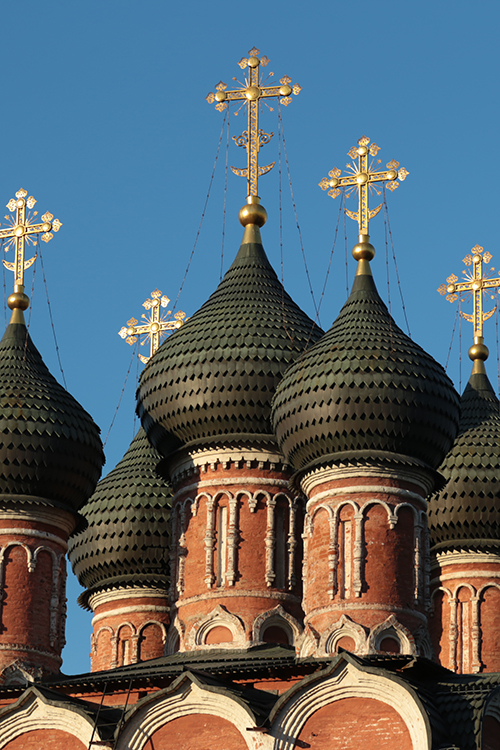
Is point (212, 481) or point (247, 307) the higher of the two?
point (247, 307)

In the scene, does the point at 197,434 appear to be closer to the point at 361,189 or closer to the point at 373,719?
the point at 361,189

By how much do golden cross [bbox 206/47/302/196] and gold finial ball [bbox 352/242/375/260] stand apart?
7.53ft

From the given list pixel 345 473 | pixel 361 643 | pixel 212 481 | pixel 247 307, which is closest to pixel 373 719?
pixel 361 643

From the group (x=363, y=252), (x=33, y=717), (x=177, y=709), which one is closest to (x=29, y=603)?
(x=33, y=717)

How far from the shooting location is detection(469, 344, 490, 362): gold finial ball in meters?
26.6

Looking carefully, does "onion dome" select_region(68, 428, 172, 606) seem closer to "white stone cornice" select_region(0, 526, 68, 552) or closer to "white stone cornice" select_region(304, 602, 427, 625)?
"white stone cornice" select_region(0, 526, 68, 552)

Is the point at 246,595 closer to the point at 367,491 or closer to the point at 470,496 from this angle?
the point at 367,491

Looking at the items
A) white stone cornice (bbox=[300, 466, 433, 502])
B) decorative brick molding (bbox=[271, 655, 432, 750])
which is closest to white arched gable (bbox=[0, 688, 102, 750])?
decorative brick molding (bbox=[271, 655, 432, 750])

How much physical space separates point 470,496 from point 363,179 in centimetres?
423

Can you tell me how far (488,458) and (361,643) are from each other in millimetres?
5109

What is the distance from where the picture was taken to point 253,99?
24594 millimetres

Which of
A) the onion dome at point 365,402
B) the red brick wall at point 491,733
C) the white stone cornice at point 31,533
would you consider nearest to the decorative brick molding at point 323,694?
the red brick wall at point 491,733

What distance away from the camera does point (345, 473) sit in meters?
20.8

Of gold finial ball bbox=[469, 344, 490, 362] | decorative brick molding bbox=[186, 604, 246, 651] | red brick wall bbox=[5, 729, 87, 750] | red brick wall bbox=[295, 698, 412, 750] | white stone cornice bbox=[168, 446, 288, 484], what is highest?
gold finial ball bbox=[469, 344, 490, 362]
